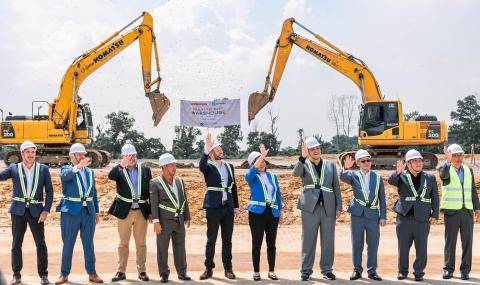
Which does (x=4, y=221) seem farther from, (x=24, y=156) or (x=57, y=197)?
(x=24, y=156)

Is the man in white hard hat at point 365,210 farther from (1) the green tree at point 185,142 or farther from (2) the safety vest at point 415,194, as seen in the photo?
(1) the green tree at point 185,142

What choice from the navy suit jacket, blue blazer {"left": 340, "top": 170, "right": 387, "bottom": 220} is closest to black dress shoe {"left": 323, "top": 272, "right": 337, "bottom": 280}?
blue blazer {"left": 340, "top": 170, "right": 387, "bottom": 220}

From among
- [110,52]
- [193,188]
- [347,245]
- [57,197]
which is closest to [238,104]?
[110,52]

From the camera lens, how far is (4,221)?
16891 millimetres

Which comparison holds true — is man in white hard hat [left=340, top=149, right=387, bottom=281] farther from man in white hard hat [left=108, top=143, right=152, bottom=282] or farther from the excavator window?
the excavator window

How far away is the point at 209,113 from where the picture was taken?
31922 millimetres

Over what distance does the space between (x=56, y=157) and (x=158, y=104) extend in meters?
5.19

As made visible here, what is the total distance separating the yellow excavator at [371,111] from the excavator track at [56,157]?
6.99 m

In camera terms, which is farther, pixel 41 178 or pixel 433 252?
pixel 433 252

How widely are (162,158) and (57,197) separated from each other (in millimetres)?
10931

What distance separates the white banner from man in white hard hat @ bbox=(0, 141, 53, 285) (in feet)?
75.3

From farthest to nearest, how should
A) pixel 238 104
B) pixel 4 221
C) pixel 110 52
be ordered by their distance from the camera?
pixel 238 104 < pixel 110 52 < pixel 4 221

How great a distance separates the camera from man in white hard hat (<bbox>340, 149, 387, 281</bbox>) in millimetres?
9016

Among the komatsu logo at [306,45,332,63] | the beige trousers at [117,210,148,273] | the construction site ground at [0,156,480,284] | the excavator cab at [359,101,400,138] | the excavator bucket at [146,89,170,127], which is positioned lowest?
the construction site ground at [0,156,480,284]
